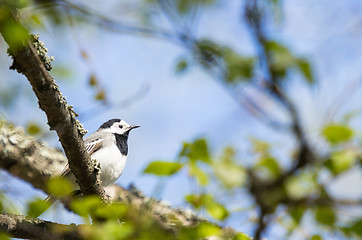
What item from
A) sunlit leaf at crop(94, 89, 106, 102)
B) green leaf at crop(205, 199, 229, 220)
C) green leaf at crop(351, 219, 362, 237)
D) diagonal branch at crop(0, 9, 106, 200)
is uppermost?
sunlit leaf at crop(94, 89, 106, 102)

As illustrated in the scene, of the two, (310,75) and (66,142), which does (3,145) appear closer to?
(66,142)

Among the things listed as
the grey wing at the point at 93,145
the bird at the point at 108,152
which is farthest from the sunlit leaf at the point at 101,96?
the grey wing at the point at 93,145

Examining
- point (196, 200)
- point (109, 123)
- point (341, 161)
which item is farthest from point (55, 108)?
point (109, 123)

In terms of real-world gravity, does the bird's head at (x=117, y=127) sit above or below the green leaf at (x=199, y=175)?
above

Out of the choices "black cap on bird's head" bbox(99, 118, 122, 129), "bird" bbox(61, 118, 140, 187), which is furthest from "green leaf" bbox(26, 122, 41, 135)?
"black cap on bird's head" bbox(99, 118, 122, 129)

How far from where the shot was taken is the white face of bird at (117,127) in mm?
6704

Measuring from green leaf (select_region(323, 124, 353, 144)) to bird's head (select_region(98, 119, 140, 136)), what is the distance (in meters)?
5.28

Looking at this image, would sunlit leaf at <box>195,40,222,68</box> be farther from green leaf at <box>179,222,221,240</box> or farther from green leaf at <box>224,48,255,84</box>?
green leaf at <box>179,222,221,240</box>

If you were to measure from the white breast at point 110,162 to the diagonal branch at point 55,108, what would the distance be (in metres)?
1.27

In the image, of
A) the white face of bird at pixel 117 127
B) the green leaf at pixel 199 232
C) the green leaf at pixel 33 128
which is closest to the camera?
the green leaf at pixel 199 232

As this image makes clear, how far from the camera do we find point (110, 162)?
5.53 m

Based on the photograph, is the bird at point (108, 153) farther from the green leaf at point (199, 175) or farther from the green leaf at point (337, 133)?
the green leaf at point (337, 133)

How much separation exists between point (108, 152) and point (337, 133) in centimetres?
440

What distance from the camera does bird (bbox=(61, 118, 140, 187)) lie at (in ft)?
17.9
